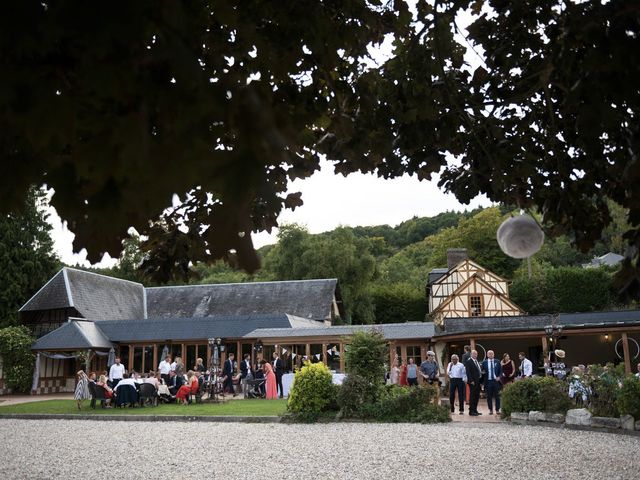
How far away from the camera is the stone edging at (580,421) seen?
28.8 feet

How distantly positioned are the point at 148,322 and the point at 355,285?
15685 mm

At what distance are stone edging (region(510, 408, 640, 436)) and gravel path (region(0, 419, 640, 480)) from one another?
0.36 meters

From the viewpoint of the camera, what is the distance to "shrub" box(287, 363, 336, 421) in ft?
37.5

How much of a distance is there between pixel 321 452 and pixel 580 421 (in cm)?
470

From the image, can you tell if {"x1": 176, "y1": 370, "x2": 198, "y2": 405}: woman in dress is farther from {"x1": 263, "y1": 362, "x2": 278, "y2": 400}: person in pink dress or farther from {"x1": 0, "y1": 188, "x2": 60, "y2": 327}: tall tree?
{"x1": 0, "y1": 188, "x2": 60, "y2": 327}: tall tree

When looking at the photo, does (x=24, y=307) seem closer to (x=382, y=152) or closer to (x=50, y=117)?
(x=382, y=152)

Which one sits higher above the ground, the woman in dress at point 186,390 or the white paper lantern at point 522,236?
the white paper lantern at point 522,236

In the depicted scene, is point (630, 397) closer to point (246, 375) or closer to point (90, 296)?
point (246, 375)

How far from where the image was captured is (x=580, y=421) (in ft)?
31.0

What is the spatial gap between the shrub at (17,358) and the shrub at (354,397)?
719 inches

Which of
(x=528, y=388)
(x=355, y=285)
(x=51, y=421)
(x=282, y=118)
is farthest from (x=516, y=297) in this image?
(x=282, y=118)

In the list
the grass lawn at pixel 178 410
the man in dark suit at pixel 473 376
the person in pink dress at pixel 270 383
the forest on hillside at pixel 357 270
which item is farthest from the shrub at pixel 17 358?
the man in dark suit at pixel 473 376

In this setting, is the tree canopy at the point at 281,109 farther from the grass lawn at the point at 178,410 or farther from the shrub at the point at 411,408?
the grass lawn at the point at 178,410

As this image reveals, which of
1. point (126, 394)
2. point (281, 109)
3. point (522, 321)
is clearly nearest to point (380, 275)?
point (522, 321)
